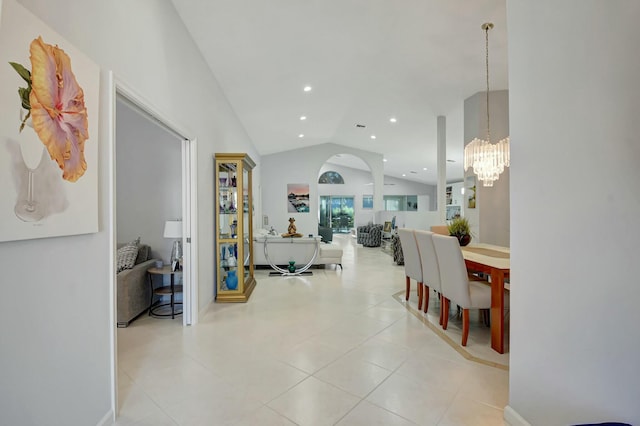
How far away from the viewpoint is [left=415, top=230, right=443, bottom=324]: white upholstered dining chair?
3.15 metres

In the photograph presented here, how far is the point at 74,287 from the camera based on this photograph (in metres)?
1.53

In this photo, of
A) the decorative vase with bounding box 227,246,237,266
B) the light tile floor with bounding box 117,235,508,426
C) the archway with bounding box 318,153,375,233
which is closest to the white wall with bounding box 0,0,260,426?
the light tile floor with bounding box 117,235,508,426

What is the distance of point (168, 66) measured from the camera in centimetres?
272

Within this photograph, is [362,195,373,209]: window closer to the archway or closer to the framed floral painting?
the archway

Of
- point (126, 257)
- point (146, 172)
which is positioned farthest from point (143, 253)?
point (146, 172)

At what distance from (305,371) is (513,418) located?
4.43 ft

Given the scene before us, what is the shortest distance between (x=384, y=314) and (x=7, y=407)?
3.20 meters

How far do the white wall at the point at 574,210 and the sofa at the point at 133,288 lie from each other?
354 cm

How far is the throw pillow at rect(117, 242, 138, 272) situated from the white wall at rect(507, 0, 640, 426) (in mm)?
3749

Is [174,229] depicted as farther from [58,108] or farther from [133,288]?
[58,108]

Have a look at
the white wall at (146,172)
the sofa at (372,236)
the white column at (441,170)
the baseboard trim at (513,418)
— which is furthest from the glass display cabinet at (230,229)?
the sofa at (372,236)

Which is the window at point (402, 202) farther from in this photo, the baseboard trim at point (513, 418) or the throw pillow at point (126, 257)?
the baseboard trim at point (513, 418)

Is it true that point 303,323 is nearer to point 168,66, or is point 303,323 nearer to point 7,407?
point 7,407

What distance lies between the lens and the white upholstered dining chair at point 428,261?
3.15 meters
